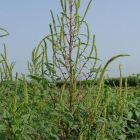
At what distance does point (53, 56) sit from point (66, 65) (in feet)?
0.56

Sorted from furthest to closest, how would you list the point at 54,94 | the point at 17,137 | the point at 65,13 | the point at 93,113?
the point at 65,13 < the point at 54,94 < the point at 93,113 < the point at 17,137

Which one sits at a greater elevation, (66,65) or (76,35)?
(76,35)

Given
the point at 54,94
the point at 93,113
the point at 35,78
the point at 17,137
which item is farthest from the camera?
the point at 54,94

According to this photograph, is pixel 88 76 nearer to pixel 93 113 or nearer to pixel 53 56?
pixel 53 56

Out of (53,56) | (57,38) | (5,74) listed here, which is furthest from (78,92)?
(5,74)

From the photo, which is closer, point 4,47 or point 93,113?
point 93,113

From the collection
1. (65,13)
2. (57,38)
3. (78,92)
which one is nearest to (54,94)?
(78,92)

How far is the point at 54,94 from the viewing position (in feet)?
8.04

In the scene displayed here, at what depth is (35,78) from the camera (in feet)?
7.49

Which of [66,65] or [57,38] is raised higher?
[57,38]

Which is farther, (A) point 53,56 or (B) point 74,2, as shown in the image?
(B) point 74,2

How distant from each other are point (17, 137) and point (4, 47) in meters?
1.00

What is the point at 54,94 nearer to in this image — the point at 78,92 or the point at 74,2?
the point at 78,92

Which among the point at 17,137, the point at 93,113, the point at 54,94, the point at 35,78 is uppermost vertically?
the point at 35,78
